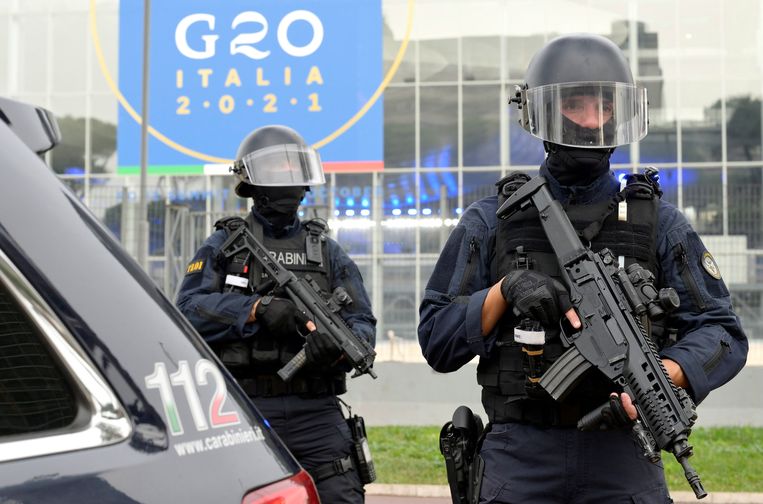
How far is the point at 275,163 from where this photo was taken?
5543 millimetres

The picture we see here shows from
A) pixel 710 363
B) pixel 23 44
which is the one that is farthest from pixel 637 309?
pixel 23 44

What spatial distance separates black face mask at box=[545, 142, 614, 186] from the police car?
6.05 ft

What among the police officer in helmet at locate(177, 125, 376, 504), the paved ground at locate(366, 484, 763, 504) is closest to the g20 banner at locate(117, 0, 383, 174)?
the paved ground at locate(366, 484, 763, 504)

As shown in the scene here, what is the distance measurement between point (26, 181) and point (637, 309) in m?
1.88

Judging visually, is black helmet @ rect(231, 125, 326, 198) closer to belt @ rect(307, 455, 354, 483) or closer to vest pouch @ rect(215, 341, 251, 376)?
vest pouch @ rect(215, 341, 251, 376)

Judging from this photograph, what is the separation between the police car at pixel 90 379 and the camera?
5.25 ft

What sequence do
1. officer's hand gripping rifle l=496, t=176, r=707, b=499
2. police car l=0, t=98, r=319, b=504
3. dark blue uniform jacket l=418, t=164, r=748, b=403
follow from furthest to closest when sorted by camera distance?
dark blue uniform jacket l=418, t=164, r=748, b=403 → officer's hand gripping rifle l=496, t=176, r=707, b=499 → police car l=0, t=98, r=319, b=504

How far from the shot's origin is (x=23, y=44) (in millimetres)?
18734

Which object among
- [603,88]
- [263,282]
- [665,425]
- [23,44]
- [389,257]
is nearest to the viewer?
[665,425]

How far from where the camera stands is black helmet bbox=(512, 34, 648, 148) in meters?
3.39

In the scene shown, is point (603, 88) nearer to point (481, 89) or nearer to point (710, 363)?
point (710, 363)

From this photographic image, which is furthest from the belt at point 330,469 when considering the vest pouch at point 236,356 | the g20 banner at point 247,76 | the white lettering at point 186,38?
the white lettering at point 186,38

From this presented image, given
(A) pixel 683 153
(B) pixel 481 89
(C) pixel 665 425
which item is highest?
(B) pixel 481 89

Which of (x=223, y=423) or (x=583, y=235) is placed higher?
(x=583, y=235)
